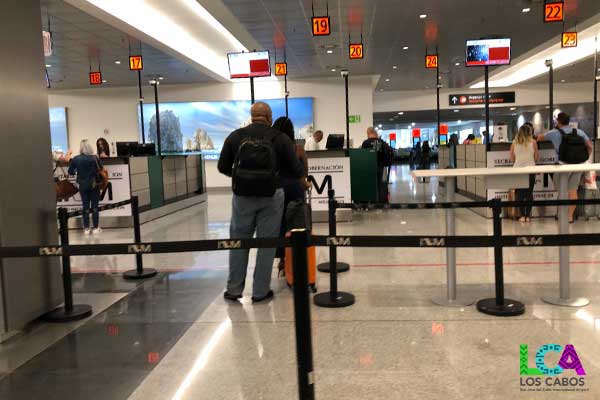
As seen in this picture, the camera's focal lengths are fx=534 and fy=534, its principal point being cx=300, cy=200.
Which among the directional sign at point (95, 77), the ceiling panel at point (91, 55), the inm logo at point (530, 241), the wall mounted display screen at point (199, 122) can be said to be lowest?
the inm logo at point (530, 241)

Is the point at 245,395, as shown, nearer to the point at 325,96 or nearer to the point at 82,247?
the point at 82,247

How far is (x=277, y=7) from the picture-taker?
30.2 ft

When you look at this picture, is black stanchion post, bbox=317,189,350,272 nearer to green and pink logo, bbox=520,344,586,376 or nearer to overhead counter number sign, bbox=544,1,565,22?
→ green and pink logo, bbox=520,344,586,376

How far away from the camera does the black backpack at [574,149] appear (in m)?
7.34

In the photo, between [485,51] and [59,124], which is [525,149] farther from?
[59,124]

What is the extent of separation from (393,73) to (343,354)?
627 inches

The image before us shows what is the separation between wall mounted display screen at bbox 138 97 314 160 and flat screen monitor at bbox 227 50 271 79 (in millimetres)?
6300

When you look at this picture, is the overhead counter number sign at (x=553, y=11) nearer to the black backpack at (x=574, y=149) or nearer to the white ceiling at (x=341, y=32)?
the white ceiling at (x=341, y=32)

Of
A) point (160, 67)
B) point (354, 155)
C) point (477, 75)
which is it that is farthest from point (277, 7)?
point (477, 75)

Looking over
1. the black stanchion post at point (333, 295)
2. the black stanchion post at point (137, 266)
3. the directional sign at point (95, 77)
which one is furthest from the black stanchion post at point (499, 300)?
the directional sign at point (95, 77)

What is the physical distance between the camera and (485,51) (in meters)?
9.24

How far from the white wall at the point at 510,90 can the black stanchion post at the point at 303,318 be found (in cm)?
2300

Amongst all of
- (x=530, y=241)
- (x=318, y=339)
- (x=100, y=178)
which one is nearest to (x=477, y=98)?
(x=100, y=178)

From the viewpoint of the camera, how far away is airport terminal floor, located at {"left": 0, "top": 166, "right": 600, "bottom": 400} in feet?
9.17
